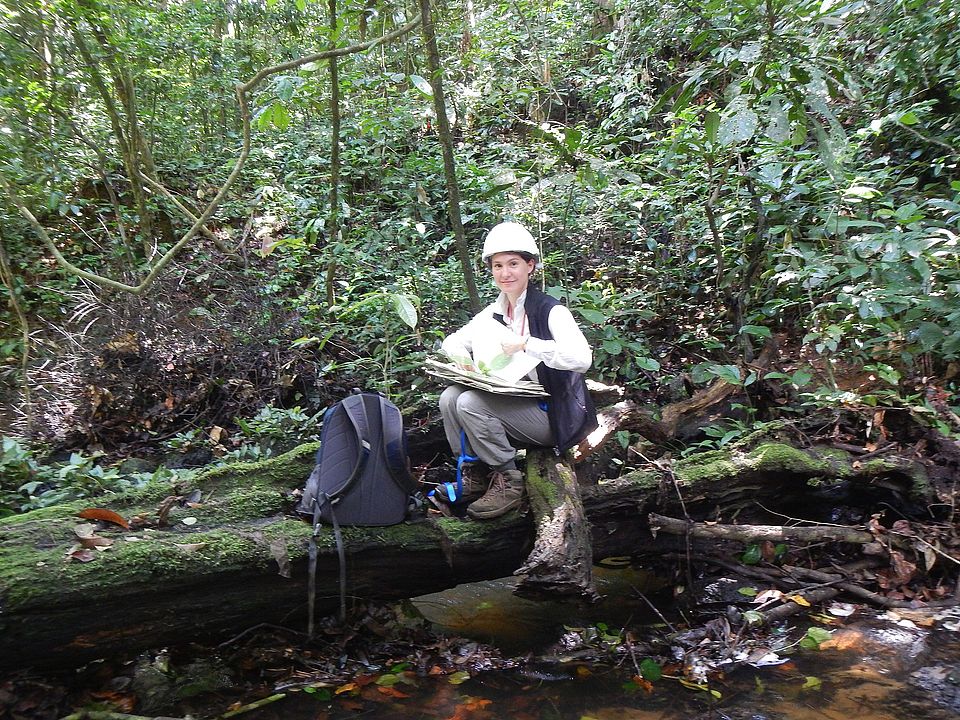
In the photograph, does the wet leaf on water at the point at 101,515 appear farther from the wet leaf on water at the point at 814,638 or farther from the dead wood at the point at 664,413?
the wet leaf on water at the point at 814,638

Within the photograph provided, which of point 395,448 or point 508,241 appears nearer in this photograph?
point 395,448

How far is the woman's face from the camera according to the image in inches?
144

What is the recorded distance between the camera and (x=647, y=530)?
13.3 feet

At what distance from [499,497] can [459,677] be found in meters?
0.88

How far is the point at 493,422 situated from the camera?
3.60 meters

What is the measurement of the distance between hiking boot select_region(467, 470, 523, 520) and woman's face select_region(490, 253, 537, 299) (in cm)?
98

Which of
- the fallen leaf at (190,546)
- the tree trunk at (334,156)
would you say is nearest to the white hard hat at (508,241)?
the fallen leaf at (190,546)

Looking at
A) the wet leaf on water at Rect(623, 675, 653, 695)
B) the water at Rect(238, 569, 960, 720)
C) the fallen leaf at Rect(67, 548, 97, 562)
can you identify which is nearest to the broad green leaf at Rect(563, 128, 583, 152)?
the water at Rect(238, 569, 960, 720)

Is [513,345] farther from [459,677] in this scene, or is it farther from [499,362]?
[459,677]

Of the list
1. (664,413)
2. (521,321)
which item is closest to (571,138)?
(521,321)

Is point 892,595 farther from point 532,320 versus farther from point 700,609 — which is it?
point 532,320

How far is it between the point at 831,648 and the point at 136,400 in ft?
18.6

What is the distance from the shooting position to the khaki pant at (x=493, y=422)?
3.57 meters

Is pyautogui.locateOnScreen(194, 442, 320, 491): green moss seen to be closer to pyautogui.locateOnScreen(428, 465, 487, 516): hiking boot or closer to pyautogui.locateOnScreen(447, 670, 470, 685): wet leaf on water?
pyautogui.locateOnScreen(428, 465, 487, 516): hiking boot
